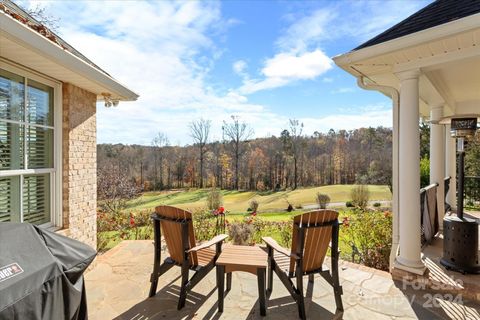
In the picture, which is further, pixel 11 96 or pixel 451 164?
pixel 451 164

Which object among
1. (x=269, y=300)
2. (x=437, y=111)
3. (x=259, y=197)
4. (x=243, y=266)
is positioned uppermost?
(x=437, y=111)

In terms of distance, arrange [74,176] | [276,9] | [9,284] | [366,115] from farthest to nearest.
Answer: [366,115], [276,9], [74,176], [9,284]

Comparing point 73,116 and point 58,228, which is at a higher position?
point 73,116

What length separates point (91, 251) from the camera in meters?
1.87

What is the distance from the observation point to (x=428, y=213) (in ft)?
15.4

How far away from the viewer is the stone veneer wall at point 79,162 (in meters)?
3.62

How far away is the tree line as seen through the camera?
27328mm

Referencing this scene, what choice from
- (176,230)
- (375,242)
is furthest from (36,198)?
(375,242)

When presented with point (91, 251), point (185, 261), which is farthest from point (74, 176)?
point (91, 251)

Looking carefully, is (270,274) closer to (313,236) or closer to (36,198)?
(313,236)

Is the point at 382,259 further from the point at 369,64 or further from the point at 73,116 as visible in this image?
the point at 73,116

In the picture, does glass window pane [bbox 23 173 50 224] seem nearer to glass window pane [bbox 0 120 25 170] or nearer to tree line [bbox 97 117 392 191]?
glass window pane [bbox 0 120 25 170]

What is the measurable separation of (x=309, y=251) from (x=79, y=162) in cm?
328

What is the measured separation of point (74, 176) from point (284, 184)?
25.9 metres
